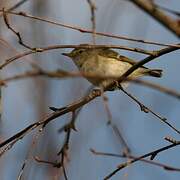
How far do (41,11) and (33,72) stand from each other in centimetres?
260

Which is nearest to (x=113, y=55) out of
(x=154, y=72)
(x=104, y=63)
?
(x=104, y=63)

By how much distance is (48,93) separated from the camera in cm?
377

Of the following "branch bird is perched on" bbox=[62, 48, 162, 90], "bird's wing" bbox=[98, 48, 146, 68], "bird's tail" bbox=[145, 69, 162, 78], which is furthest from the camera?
"bird's wing" bbox=[98, 48, 146, 68]

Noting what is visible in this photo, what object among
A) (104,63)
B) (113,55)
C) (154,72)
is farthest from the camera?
(113,55)

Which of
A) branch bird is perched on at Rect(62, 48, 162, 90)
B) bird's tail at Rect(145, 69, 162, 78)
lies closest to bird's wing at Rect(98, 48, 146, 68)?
branch bird is perched on at Rect(62, 48, 162, 90)

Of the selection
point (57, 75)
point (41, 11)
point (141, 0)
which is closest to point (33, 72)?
point (57, 75)

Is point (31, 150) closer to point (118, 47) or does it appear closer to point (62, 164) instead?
point (62, 164)

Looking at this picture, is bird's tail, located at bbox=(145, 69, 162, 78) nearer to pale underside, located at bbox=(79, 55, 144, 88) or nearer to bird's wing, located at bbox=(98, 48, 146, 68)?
pale underside, located at bbox=(79, 55, 144, 88)

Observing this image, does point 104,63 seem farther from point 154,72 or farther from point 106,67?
point 154,72

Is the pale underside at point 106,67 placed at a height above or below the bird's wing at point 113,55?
below

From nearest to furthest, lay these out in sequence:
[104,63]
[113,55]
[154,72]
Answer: [154,72] → [104,63] → [113,55]

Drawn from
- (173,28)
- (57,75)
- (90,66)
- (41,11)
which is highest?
(41,11)

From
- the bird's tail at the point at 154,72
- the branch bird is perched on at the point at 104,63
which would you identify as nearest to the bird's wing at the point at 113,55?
the branch bird is perched on at the point at 104,63

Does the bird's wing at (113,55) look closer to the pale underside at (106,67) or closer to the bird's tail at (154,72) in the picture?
the pale underside at (106,67)
